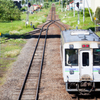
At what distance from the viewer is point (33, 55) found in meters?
18.2

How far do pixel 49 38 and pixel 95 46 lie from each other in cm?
1581

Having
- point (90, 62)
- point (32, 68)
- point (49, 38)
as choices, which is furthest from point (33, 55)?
point (90, 62)

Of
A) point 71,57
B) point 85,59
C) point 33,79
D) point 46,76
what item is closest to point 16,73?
point 33,79

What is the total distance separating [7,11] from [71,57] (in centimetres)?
3722

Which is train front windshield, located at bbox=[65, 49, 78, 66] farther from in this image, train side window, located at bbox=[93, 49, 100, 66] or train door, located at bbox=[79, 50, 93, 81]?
train side window, located at bbox=[93, 49, 100, 66]

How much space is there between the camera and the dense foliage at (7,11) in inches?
1669

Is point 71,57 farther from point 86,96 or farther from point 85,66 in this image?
point 86,96

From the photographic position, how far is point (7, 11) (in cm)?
4431

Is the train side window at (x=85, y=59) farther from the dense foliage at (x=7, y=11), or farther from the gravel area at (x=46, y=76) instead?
the dense foliage at (x=7, y=11)

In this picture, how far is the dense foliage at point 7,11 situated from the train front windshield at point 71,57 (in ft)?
112

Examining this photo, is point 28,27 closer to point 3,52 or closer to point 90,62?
point 3,52

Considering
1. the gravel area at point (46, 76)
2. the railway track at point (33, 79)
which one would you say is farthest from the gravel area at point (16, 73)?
the railway track at point (33, 79)

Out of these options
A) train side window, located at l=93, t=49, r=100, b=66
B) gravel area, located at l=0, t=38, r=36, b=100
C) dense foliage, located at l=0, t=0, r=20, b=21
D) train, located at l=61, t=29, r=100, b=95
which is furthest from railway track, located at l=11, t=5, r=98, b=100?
dense foliage, located at l=0, t=0, r=20, b=21

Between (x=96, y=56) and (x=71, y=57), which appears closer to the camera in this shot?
(x=96, y=56)
